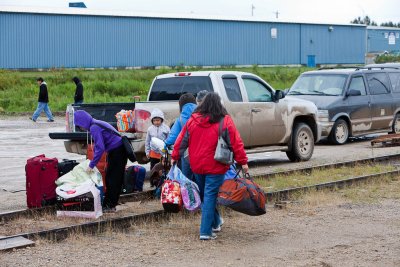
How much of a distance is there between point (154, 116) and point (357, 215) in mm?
3339

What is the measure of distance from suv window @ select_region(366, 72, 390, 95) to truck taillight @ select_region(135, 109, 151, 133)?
9857 millimetres

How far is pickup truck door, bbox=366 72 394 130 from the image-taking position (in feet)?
69.3

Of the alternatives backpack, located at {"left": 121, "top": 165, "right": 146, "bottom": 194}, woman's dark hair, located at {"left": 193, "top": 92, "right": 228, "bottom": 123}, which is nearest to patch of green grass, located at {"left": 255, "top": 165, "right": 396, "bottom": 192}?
backpack, located at {"left": 121, "top": 165, "right": 146, "bottom": 194}

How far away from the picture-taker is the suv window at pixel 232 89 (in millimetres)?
14828

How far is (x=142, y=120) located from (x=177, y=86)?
1739 millimetres

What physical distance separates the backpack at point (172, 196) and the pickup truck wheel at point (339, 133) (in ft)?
37.0

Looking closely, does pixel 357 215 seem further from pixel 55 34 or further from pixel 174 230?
pixel 55 34

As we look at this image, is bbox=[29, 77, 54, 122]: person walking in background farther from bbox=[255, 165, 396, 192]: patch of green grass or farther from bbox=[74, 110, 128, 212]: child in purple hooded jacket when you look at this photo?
bbox=[74, 110, 128, 212]: child in purple hooded jacket

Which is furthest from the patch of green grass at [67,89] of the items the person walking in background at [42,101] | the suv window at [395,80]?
the suv window at [395,80]

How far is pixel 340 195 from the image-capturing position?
1237 cm

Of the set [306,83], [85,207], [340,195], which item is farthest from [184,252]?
[306,83]

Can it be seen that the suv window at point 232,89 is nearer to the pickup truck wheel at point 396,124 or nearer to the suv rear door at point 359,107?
the suv rear door at point 359,107

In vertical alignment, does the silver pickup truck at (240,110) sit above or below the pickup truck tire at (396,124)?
above

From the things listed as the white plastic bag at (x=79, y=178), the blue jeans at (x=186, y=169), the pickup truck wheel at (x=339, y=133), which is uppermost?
the blue jeans at (x=186, y=169)
